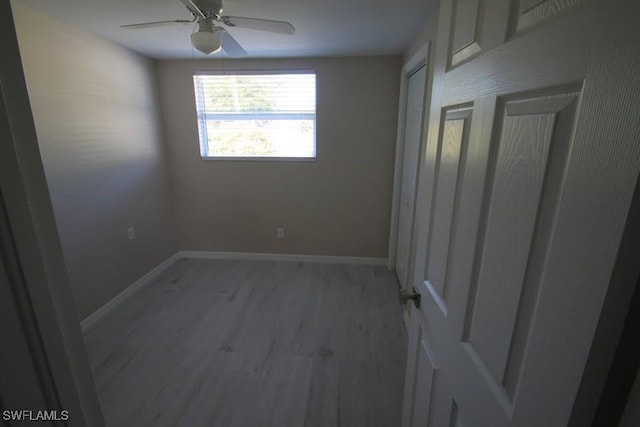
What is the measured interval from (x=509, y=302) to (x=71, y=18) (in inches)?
120

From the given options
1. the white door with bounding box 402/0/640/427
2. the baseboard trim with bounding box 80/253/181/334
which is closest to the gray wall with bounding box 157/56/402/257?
the baseboard trim with bounding box 80/253/181/334

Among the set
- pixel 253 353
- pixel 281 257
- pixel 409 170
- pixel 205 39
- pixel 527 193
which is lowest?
pixel 253 353

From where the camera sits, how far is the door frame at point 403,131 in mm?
2000

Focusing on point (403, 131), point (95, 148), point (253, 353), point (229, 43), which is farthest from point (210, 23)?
point (253, 353)

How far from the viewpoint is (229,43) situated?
2.04 m

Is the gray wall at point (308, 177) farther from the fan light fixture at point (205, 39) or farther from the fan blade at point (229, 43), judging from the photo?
the fan light fixture at point (205, 39)

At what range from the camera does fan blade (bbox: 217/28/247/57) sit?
1.84m

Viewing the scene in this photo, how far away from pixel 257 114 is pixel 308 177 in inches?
36.1

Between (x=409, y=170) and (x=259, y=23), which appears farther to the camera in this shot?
(x=409, y=170)

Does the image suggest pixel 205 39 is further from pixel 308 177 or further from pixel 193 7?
A: pixel 308 177

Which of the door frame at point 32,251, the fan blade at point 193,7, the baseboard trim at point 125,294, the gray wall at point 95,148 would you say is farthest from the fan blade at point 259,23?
the baseboard trim at point 125,294

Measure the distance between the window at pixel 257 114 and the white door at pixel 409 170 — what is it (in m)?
1.03

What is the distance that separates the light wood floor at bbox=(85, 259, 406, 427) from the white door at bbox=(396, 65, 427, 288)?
39 cm

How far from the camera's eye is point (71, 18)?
2.02 meters
